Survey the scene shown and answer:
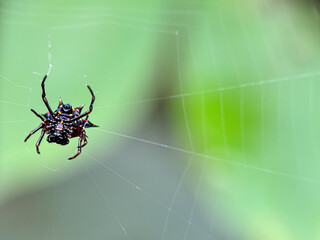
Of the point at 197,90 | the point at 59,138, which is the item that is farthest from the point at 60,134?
the point at 197,90

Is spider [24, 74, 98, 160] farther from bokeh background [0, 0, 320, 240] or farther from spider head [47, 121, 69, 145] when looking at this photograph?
bokeh background [0, 0, 320, 240]

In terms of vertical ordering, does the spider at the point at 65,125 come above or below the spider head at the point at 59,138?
above

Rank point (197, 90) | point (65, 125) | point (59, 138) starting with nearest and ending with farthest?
point (197, 90)
point (59, 138)
point (65, 125)

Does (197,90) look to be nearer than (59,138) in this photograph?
Yes

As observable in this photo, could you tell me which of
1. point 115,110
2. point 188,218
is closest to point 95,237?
point 188,218

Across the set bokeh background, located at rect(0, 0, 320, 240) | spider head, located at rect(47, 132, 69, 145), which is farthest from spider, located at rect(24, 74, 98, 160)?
bokeh background, located at rect(0, 0, 320, 240)

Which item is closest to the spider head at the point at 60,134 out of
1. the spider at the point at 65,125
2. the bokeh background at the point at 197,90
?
the spider at the point at 65,125

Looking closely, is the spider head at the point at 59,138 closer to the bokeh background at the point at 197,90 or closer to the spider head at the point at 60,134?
the spider head at the point at 60,134

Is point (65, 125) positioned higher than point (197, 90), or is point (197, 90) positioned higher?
point (197, 90)

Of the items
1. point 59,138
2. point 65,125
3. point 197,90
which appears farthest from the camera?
point 65,125

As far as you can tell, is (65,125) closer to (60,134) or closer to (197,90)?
(60,134)
